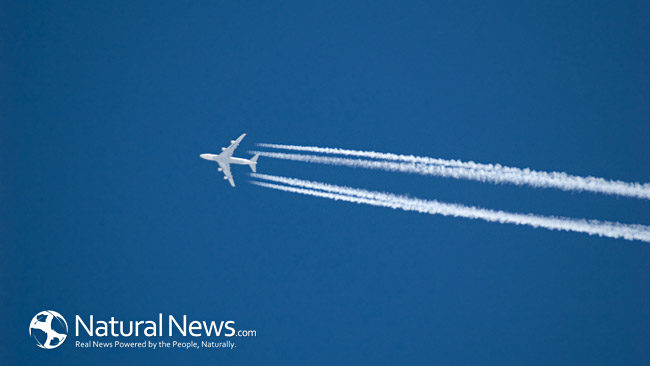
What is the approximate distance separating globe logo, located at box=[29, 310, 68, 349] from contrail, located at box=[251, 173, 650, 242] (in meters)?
16.8

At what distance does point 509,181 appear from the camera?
92.1 feet

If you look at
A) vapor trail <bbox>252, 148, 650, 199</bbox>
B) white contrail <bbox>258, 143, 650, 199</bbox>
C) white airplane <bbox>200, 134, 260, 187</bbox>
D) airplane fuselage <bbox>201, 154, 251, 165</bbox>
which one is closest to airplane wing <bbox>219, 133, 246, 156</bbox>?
white airplane <bbox>200, 134, 260, 187</bbox>

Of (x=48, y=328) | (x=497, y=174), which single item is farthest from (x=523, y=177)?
(x=48, y=328)

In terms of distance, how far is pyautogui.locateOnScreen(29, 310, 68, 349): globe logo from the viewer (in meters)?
37.3

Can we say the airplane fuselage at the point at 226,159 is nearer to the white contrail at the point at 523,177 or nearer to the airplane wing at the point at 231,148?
the airplane wing at the point at 231,148

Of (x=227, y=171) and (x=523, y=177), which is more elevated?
(x=227, y=171)

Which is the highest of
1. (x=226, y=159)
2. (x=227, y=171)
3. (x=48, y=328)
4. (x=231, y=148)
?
(x=231, y=148)

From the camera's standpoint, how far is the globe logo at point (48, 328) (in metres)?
37.3

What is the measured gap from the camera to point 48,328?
37688 millimetres

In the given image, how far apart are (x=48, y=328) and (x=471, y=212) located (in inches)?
1141

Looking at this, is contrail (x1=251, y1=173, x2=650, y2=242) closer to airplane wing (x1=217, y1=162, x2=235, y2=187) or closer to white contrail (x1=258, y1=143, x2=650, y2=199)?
white contrail (x1=258, y1=143, x2=650, y2=199)

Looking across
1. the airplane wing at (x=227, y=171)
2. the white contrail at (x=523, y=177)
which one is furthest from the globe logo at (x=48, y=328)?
the white contrail at (x=523, y=177)

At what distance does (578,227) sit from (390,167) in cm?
1030

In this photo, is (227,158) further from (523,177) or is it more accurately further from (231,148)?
(523,177)
